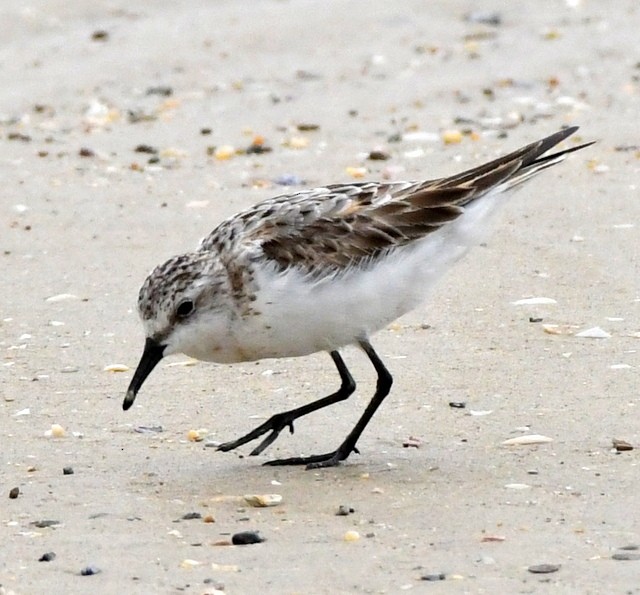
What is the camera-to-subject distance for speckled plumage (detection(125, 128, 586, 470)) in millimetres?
5453

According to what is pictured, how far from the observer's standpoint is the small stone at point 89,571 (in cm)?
441

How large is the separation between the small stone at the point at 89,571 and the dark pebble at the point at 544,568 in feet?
3.99

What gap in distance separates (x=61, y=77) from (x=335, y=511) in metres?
7.72

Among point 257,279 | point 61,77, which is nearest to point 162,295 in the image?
point 257,279

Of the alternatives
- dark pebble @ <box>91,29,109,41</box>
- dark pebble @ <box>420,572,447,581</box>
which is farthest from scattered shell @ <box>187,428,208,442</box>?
dark pebble @ <box>91,29,109,41</box>

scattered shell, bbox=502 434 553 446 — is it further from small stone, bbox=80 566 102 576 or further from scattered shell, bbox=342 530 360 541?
small stone, bbox=80 566 102 576

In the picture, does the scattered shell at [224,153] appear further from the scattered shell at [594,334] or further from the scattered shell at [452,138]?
the scattered shell at [594,334]

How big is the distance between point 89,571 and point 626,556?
1.51 metres

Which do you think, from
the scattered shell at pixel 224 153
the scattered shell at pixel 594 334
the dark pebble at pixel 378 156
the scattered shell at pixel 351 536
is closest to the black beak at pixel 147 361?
the scattered shell at pixel 351 536

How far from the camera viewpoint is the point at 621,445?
17.8 feet

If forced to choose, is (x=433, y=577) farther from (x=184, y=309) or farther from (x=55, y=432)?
(x=55, y=432)

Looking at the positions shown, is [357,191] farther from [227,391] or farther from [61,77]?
[61,77]

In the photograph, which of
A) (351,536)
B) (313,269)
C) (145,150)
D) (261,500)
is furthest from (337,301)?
(145,150)

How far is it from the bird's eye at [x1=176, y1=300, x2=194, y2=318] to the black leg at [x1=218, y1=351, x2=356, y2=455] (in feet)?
1.77
